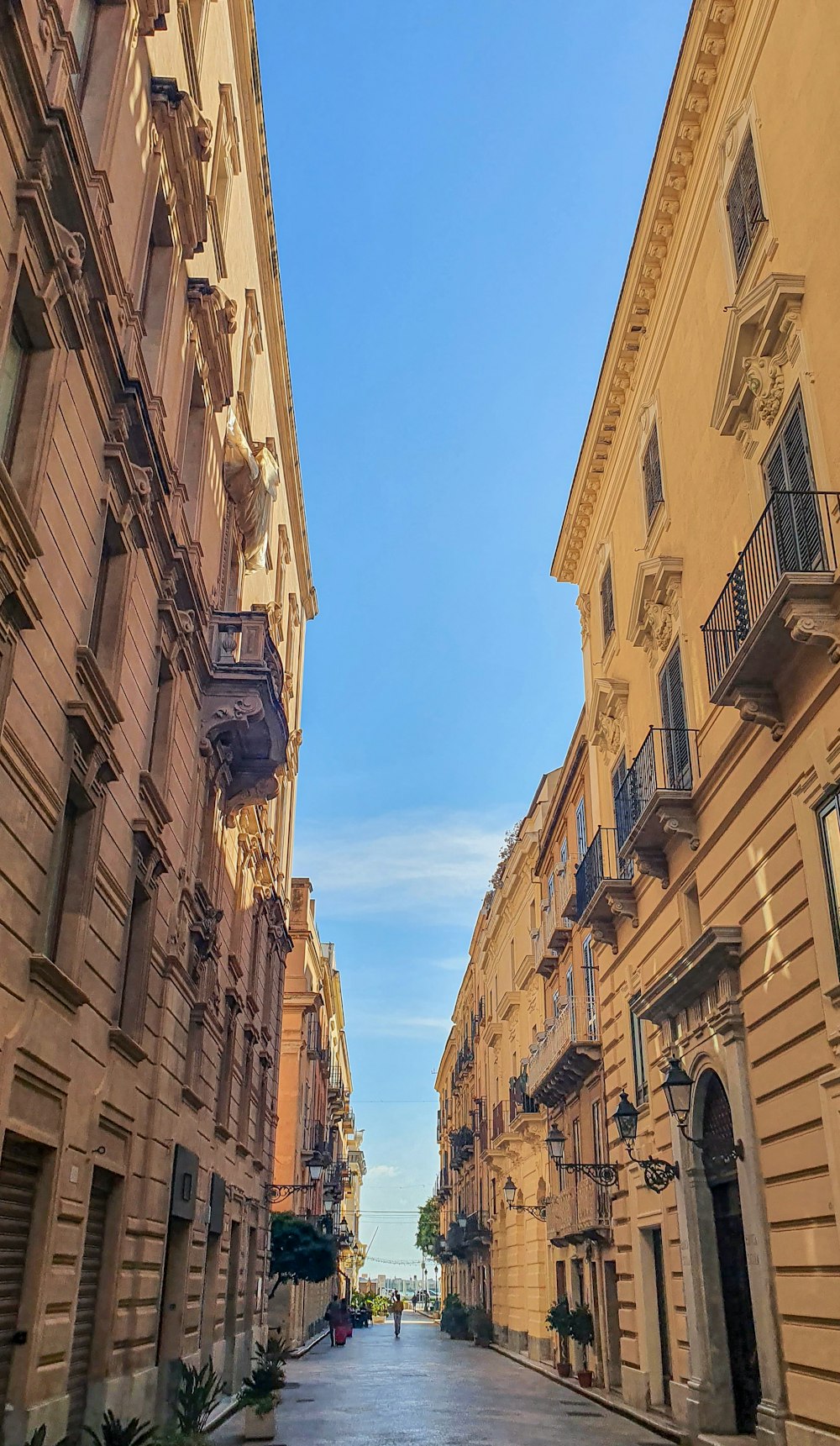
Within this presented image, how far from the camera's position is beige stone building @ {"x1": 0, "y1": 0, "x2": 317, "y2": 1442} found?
8.61 metres

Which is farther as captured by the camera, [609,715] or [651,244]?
[609,715]

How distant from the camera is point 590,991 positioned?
76.4ft

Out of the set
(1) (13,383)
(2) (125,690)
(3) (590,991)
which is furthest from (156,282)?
(3) (590,991)

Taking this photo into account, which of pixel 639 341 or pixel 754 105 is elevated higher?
pixel 639 341

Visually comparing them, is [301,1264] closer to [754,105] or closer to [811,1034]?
[811,1034]

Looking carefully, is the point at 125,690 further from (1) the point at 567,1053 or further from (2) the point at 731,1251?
(1) the point at 567,1053

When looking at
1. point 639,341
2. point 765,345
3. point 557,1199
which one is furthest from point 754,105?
point 557,1199

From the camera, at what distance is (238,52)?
19547 mm

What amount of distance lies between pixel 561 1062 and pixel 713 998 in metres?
10.6

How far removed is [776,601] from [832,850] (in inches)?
84.9

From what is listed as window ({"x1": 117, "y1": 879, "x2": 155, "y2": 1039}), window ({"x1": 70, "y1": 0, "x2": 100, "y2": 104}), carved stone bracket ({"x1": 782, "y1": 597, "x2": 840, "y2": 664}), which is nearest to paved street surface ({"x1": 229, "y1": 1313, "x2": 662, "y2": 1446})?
window ({"x1": 117, "y1": 879, "x2": 155, "y2": 1039})

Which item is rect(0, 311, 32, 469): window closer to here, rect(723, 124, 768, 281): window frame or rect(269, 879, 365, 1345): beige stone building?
rect(723, 124, 768, 281): window frame

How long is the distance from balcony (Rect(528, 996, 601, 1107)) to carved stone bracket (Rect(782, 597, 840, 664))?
1367 cm

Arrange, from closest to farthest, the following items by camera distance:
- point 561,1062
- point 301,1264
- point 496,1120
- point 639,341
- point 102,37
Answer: point 102,37 < point 639,341 < point 561,1062 < point 301,1264 < point 496,1120
